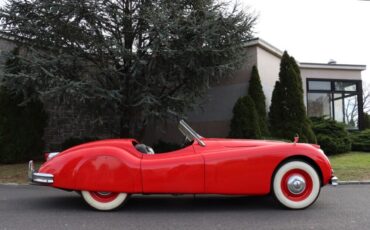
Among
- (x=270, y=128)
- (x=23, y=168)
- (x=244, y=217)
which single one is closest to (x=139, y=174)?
(x=244, y=217)

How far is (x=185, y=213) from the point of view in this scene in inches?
233

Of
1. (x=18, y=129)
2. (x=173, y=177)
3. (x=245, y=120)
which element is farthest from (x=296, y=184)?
(x=18, y=129)

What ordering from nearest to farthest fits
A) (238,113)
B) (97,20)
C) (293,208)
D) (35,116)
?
(293,208), (97,20), (238,113), (35,116)

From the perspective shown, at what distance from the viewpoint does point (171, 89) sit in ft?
38.1

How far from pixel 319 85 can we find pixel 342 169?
25.8ft

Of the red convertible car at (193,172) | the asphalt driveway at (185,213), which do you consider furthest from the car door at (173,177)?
the asphalt driveway at (185,213)

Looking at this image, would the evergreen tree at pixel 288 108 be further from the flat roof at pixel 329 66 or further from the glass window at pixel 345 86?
the glass window at pixel 345 86

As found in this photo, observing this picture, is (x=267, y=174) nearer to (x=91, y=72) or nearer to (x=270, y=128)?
(x=91, y=72)

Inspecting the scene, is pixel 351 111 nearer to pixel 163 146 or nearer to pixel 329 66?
pixel 329 66

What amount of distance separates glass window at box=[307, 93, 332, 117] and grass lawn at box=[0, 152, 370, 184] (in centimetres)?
409

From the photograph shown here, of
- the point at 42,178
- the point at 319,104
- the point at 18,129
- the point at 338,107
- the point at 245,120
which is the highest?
the point at 319,104

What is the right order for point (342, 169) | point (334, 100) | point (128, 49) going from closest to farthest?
point (342, 169) → point (128, 49) → point (334, 100)

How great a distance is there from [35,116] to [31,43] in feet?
9.65

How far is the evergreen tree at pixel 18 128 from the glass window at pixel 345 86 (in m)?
12.1
